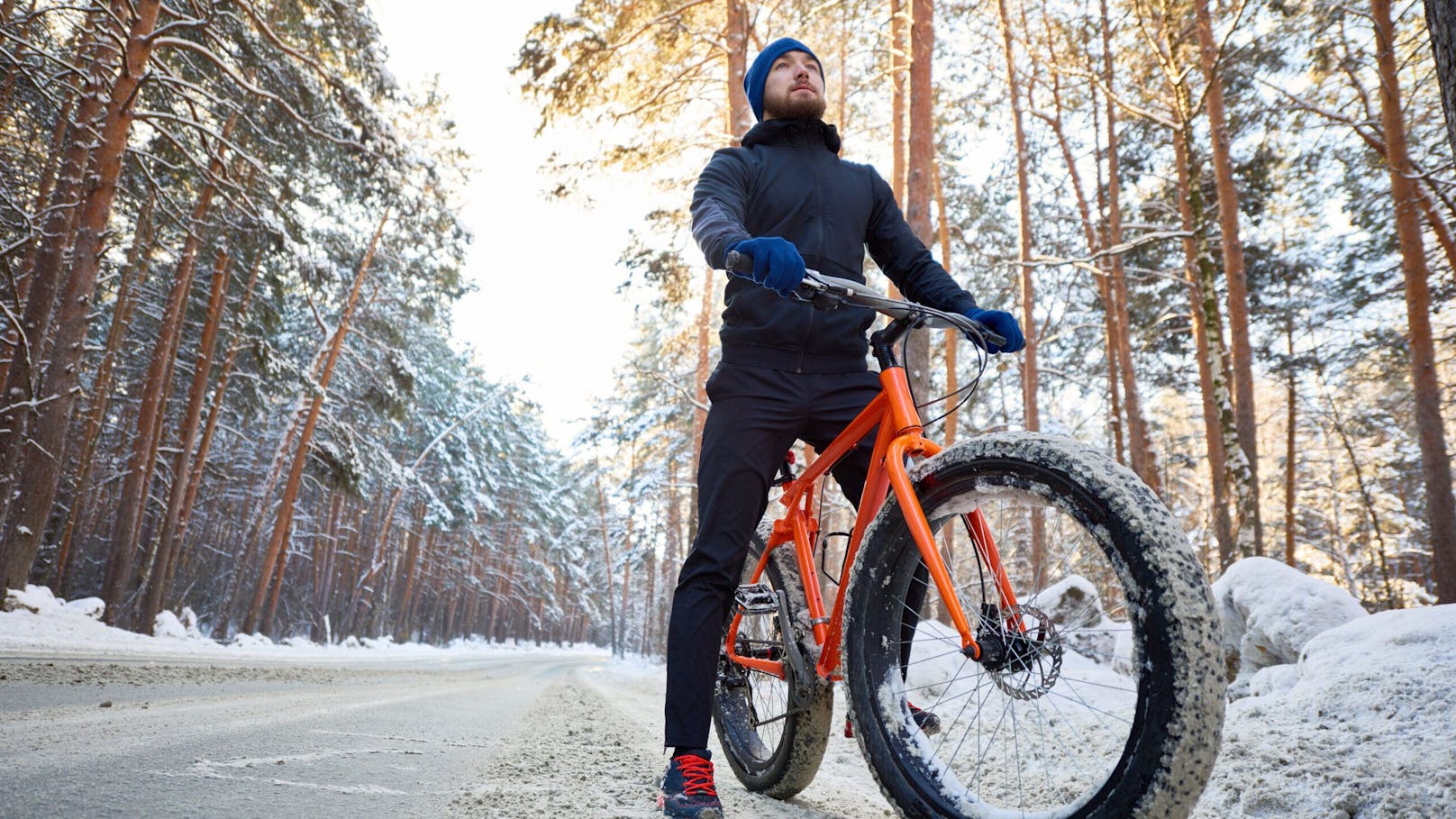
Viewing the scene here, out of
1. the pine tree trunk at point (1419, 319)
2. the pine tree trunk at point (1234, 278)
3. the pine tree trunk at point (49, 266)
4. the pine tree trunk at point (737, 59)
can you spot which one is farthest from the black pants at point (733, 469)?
the pine tree trunk at point (1234, 278)

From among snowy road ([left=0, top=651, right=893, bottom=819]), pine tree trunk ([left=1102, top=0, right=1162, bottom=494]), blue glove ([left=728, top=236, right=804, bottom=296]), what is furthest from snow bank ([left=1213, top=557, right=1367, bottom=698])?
pine tree trunk ([left=1102, top=0, right=1162, bottom=494])

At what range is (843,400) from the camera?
88.8 inches

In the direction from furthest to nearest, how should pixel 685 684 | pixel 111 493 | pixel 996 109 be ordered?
pixel 111 493 → pixel 996 109 → pixel 685 684

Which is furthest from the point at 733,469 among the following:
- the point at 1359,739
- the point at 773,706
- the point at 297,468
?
the point at 297,468

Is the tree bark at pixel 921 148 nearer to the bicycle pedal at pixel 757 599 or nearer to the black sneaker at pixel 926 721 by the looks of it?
the bicycle pedal at pixel 757 599

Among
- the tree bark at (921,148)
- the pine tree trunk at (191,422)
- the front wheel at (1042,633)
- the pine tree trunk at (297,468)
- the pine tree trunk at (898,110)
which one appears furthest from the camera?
the pine tree trunk at (297,468)

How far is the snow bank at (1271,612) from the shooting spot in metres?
5.03

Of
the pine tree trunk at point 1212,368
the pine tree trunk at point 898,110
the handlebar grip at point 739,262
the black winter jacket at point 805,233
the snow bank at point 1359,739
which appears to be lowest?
the snow bank at point 1359,739

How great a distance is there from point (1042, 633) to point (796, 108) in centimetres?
180

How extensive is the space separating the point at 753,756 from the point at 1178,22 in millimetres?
12764

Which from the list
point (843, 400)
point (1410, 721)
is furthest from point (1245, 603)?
point (843, 400)

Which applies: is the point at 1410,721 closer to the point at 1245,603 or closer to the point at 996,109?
the point at 1245,603

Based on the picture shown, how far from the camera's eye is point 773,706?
8.36ft

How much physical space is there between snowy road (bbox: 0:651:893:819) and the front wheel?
0.52m
